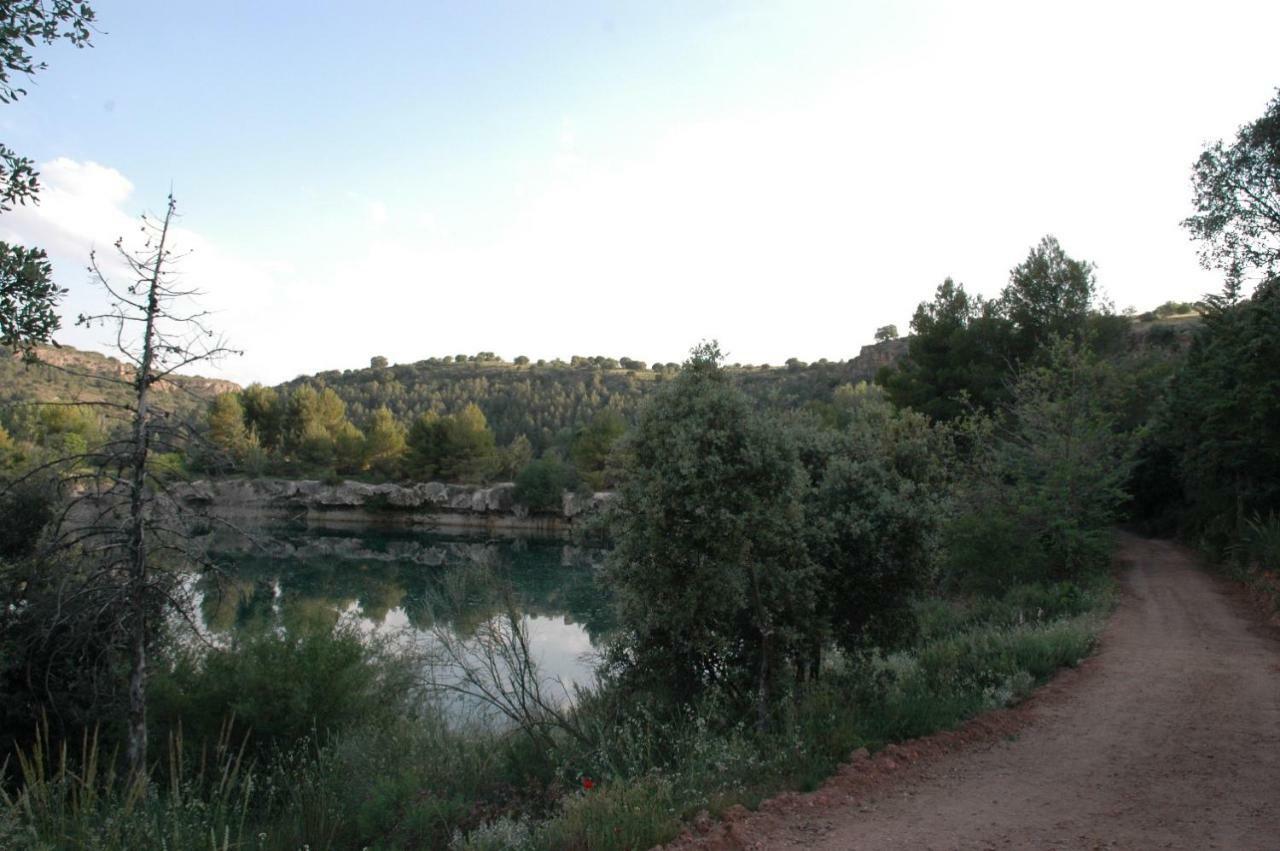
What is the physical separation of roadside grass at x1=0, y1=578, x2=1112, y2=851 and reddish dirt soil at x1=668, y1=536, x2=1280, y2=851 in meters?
0.35

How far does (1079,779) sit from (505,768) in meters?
6.07

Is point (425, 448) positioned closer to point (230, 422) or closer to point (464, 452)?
point (464, 452)

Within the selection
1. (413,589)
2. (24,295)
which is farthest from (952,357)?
(24,295)

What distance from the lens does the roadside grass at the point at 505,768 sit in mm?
6281

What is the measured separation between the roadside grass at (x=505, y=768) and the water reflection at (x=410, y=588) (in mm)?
1493

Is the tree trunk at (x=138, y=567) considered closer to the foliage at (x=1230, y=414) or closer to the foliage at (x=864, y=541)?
the foliage at (x=864, y=541)

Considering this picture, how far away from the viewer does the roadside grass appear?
6281 mm

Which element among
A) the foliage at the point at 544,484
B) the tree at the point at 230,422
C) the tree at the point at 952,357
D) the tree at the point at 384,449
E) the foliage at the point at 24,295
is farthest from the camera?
the tree at the point at 384,449

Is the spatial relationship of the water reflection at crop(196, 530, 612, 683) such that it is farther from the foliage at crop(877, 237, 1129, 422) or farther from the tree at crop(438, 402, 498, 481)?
the foliage at crop(877, 237, 1129, 422)

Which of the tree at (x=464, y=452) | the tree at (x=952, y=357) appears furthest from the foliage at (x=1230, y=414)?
the tree at (x=464, y=452)

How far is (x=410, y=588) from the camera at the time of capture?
36.4m

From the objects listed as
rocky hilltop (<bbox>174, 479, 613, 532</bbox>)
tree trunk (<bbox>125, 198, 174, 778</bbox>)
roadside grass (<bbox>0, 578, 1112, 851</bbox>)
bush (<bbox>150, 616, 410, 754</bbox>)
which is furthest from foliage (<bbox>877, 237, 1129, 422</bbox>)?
rocky hilltop (<bbox>174, 479, 613, 532</bbox>)

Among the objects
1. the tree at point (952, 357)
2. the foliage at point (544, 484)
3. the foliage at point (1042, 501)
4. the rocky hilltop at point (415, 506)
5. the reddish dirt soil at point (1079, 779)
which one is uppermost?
the tree at point (952, 357)

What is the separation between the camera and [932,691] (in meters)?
9.62
